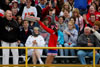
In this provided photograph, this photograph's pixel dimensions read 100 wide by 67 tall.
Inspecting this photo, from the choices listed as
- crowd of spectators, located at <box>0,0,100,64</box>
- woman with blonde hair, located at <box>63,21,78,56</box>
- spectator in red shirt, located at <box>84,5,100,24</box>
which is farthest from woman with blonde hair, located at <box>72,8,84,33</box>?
woman with blonde hair, located at <box>63,21,78,56</box>

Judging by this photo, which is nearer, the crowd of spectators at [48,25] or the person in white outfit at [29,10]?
the crowd of spectators at [48,25]

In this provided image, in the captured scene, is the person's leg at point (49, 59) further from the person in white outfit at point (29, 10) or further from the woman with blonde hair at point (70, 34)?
the person in white outfit at point (29, 10)

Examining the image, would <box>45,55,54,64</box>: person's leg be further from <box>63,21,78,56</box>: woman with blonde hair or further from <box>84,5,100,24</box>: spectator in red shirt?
<box>84,5,100,24</box>: spectator in red shirt

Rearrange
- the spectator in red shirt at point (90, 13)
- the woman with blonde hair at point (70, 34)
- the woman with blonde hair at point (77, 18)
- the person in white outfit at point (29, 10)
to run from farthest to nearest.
Answer: the person in white outfit at point (29, 10) → the woman with blonde hair at point (77, 18) → the spectator in red shirt at point (90, 13) → the woman with blonde hair at point (70, 34)

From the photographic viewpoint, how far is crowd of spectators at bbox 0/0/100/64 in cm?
1144

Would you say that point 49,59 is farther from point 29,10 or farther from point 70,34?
point 29,10

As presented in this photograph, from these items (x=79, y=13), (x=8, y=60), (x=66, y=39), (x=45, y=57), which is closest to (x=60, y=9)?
(x=79, y=13)

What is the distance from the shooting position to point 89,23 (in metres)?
13.2

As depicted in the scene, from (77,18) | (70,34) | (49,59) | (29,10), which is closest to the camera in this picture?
(49,59)

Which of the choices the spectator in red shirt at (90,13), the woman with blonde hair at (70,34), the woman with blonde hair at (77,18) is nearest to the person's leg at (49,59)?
the woman with blonde hair at (70,34)

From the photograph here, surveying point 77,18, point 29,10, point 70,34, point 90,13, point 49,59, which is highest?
point 29,10

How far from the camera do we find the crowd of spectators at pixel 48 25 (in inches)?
450

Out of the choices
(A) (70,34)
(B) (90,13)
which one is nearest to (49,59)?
(A) (70,34)

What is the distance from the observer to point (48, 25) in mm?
12617
